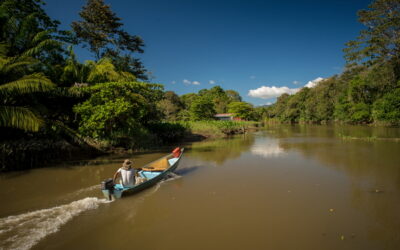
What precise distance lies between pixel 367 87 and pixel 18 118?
1854 inches

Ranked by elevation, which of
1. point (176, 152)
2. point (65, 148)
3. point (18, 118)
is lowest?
point (176, 152)

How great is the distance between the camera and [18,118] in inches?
309

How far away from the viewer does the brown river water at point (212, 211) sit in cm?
396

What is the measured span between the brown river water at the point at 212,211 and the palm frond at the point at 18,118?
1980mm

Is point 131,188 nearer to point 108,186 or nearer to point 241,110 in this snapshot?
point 108,186

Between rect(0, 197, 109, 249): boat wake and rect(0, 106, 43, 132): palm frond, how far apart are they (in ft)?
13.8

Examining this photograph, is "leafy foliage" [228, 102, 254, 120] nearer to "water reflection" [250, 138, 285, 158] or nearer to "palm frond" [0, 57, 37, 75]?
"water reflection" [250, 138, 285, 158]

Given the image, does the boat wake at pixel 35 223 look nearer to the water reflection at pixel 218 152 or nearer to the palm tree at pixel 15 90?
the palm tree at pixel 15 90

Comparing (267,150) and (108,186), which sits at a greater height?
(108,186)

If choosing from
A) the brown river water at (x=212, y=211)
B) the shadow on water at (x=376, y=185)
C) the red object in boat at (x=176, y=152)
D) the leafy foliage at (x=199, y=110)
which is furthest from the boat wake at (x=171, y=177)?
the leafy foliage at (x=199, y=110)

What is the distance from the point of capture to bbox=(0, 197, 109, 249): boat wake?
3.87m

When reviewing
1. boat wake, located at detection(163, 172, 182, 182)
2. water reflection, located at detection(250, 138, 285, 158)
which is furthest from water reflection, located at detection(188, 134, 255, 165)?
boat wake, located at detection(163, 172, 182, 182)

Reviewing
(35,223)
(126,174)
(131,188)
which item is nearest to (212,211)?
(131,188)

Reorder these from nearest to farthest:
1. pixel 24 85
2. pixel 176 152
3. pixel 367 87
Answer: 1. pixel 24 85
2. pixel 176 152
3. pixel 367 87
